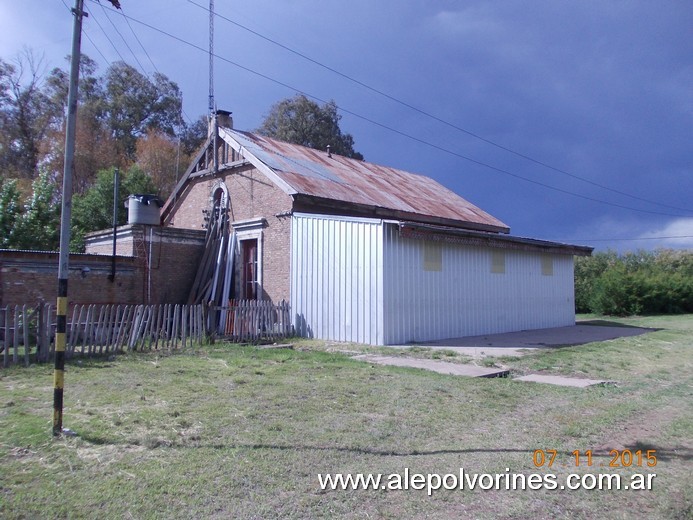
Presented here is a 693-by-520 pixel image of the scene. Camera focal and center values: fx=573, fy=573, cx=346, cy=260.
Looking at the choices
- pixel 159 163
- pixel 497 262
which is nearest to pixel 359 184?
pixel 497 262

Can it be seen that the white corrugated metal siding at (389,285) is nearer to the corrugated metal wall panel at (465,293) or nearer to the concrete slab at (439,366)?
the corrugated metal wall panel at (465,293)

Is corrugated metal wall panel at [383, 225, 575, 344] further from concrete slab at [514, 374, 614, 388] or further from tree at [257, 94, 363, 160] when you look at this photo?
tree at [257, 94, 363, 160]

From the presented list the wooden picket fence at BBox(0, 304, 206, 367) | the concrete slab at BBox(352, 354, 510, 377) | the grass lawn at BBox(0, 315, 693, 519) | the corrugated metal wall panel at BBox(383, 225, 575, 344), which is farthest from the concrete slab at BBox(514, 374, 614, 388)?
the wooden picket fence at BBox(0, 304, 206, 367)

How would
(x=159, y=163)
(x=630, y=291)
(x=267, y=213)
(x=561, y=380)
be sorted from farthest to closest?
(x=159, y=163)
(x=630, y=291)
(x=267, y=213)
(x=561, y=380)

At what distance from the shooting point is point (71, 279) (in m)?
16.0

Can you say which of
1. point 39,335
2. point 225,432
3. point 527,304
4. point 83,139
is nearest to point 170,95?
point 83,139

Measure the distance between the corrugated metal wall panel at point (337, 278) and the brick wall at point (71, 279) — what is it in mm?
5207

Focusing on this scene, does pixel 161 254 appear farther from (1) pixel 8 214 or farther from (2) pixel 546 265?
(2) pixel 546 265

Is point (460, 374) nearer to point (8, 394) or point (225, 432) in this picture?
point (225, 432)

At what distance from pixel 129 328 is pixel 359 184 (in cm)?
1100

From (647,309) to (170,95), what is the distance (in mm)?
37903

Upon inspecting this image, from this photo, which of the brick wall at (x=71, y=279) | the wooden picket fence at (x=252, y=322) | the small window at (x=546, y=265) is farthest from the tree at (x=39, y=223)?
the small window at (x=546, y=265)

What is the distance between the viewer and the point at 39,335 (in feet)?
33.7

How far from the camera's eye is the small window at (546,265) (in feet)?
66.4
